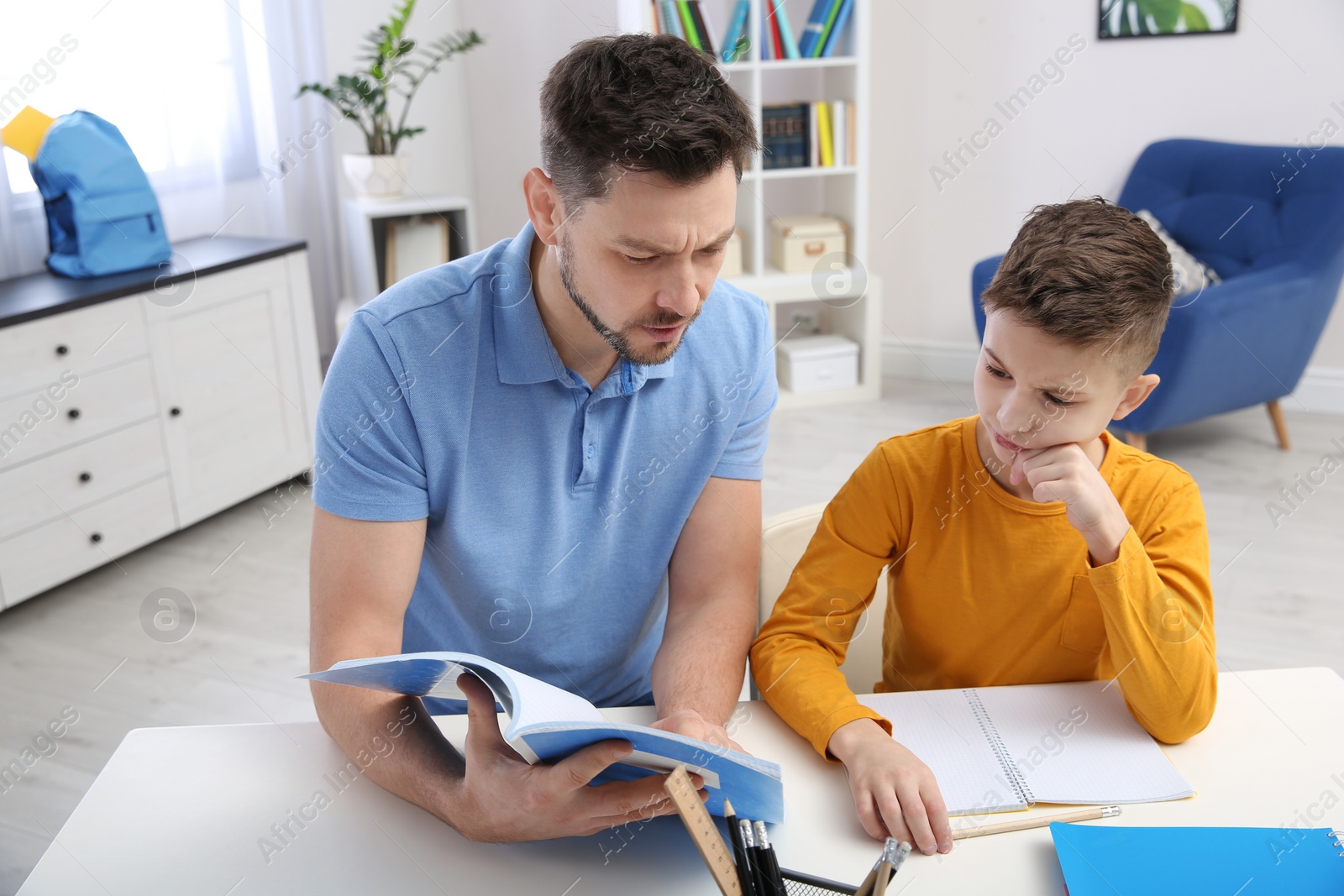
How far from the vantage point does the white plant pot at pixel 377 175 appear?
→ 3566mm

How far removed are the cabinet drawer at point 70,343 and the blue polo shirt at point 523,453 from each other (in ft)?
5.85

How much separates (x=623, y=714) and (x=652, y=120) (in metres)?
0.57

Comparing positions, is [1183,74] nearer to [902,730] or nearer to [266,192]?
[266,192]

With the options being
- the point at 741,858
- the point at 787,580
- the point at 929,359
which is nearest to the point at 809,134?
the point at 929,359

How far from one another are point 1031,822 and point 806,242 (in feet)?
11.3

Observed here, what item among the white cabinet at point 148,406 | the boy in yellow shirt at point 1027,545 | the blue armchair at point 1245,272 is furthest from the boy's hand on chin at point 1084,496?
the white cabinet at point 148,406

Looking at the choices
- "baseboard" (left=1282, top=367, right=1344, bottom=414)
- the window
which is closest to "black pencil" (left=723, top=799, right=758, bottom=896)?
the window

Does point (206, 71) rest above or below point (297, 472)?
above

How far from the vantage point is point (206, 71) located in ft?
11.6

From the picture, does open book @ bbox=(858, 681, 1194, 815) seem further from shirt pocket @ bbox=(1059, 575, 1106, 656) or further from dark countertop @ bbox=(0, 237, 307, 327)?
dark countertop @ bbox=(0, 237, 307, 327)

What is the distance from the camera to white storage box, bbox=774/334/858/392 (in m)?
4.11

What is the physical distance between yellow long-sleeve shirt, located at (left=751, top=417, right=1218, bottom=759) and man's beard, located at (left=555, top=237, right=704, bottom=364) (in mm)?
250

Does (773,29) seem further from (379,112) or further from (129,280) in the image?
(129,280)

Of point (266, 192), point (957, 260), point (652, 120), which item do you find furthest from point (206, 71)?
point (652, 120)
